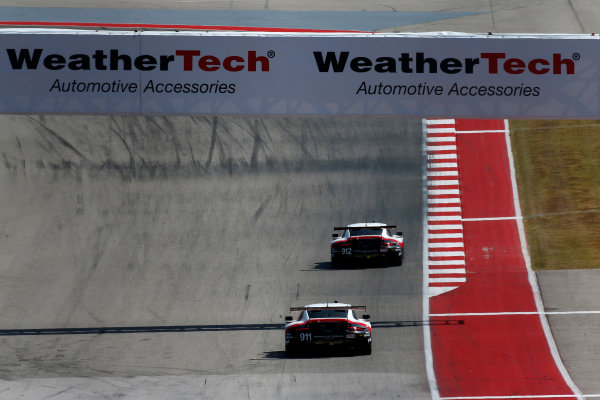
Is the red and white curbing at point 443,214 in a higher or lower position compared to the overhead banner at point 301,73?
lower

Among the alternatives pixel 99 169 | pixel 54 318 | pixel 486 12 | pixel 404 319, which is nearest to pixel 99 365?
pixel 54 318

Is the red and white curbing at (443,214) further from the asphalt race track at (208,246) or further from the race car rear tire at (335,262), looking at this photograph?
the race car rear tire at (335,262)

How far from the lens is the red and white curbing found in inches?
1079

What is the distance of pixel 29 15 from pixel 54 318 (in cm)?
1808

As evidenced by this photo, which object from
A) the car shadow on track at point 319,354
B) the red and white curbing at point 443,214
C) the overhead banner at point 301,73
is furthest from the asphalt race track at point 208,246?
the overhead banner at point 301,73

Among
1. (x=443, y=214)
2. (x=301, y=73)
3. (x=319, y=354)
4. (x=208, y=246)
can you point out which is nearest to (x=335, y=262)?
(x=208, y=246)

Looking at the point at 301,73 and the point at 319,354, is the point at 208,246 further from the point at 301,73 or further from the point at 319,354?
the point at 301,73

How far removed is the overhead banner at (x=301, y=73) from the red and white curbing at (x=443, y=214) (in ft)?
20.3

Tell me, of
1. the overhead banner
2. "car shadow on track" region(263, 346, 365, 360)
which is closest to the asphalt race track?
"car shadow on track" region(263, 346, 365, 360)

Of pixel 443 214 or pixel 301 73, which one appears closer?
pixel 301 73

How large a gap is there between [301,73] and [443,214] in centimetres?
1053

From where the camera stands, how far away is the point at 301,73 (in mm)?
21734

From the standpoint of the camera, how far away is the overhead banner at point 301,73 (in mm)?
21656

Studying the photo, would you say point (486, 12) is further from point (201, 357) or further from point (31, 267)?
point (201, 357)
